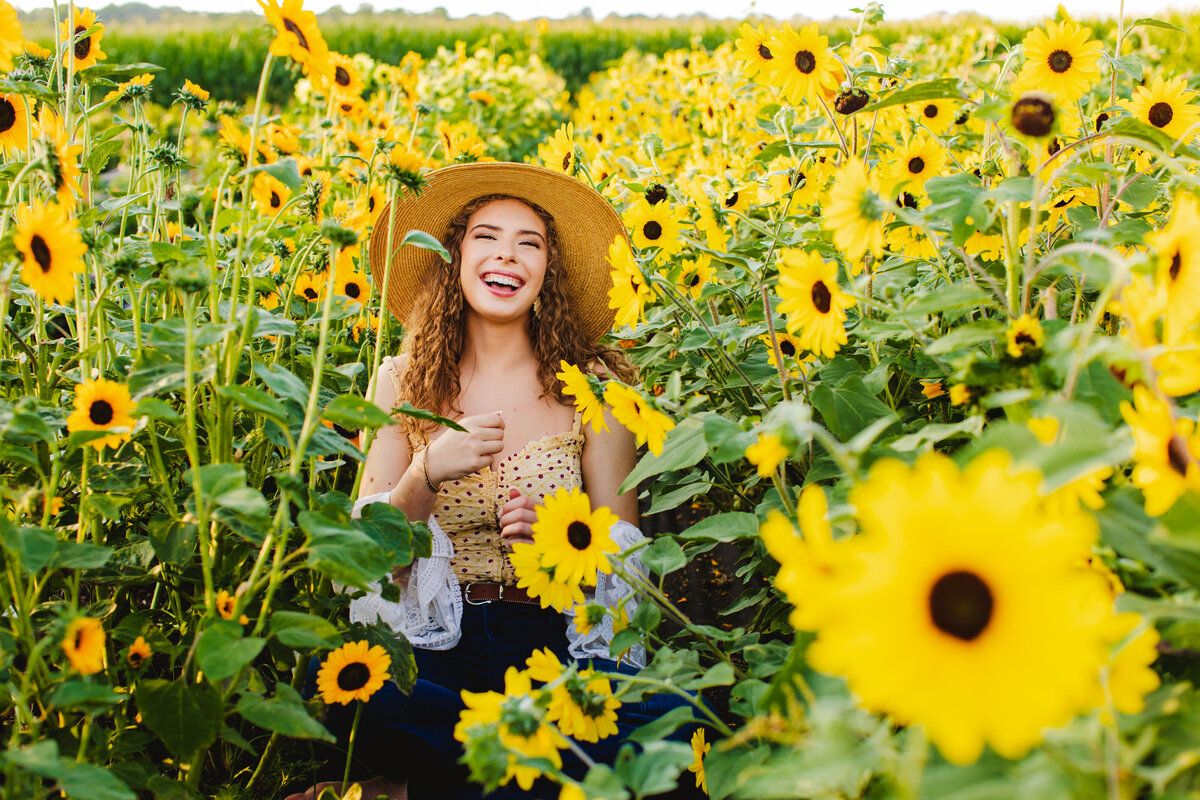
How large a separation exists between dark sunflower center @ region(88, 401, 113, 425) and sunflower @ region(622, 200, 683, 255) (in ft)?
3.35

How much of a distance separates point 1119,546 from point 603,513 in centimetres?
66

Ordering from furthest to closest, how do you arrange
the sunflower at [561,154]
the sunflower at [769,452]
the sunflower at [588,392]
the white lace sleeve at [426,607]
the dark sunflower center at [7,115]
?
the sunflower at [561,154] < the white lace sleeve at [426,607] < the dark sunflower center at [7,115] < the sunflower at [588,392] < the sunflower at [769,452]

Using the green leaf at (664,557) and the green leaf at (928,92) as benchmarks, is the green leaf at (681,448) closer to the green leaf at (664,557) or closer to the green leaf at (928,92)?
the green leaf at (664,557)

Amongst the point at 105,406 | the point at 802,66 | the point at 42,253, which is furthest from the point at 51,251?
the point at 802,66

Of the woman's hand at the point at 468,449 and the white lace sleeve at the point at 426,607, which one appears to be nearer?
the woman's hand at the point at 468,449

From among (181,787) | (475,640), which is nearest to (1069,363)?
(181,787)

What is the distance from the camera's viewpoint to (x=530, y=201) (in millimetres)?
2064

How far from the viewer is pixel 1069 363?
2.37 ft

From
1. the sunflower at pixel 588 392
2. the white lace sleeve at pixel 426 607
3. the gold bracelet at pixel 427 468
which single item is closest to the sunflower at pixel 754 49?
the sunflower at pixel 588 392

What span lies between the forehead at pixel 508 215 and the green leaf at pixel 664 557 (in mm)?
1042

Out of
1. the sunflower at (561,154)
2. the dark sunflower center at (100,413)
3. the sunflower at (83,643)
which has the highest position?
the sunflower at (561,154)

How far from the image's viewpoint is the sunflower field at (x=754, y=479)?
553 millimetres

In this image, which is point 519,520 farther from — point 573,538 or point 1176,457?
point 1176,457

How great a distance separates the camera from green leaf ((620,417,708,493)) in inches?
42.6
